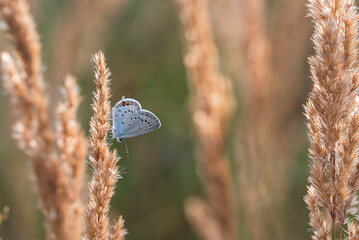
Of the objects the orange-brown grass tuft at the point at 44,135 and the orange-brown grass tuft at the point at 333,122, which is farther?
the orange-brown grass tuft at the point at 44,135

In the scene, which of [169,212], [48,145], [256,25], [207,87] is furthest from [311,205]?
[169,212]

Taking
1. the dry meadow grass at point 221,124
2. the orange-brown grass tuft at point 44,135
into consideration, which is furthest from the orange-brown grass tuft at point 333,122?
the orange-brown grass tuft at point 44,135

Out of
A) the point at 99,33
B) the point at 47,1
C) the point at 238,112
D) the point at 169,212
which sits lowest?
the point at 169,212

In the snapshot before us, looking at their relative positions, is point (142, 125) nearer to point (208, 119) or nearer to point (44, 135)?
point (44, 135)

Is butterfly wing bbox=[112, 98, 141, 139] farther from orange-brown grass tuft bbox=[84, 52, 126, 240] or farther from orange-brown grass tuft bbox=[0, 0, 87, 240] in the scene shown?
orange-brown grass tuft bbox=[84, 52, 126, 240]

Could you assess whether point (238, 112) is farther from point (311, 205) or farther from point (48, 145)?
point (311, 205)

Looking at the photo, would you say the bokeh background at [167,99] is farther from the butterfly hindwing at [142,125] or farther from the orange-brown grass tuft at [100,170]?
the orange-brown grass tuft at [100,170]

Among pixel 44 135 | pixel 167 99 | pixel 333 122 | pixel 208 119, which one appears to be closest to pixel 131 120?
pixel 44 135
